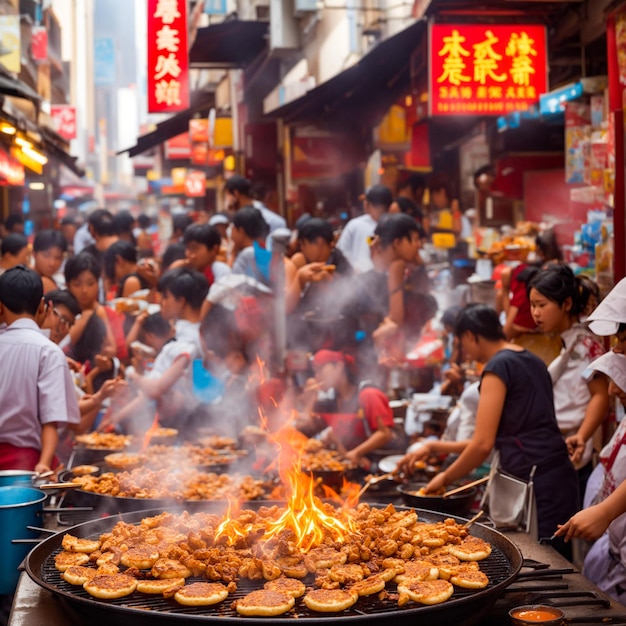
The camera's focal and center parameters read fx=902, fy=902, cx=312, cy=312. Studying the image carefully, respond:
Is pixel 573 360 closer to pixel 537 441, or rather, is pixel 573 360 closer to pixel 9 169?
pixel 537 441

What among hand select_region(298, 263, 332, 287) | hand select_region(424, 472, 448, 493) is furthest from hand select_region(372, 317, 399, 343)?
hand select_region(424, 472, 448, 493)

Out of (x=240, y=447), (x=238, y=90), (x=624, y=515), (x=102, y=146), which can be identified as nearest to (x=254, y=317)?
(x=240, y=447)

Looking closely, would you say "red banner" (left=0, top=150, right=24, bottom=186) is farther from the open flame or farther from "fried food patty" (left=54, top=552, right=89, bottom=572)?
"fried food patty" (left=54, top=552, right=89, bottom=572)

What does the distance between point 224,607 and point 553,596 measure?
1.49 m

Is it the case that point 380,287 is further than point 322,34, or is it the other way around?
point 322,34

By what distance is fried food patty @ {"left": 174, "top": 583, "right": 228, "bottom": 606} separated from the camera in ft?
11.8

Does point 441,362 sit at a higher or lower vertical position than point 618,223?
lower

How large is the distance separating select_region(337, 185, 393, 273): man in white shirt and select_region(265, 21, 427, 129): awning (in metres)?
2.25

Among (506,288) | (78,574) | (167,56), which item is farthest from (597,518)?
(167,56)

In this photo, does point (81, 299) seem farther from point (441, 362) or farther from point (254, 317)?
point (441, 362)

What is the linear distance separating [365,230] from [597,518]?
22.2 ft

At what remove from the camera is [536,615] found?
361cm

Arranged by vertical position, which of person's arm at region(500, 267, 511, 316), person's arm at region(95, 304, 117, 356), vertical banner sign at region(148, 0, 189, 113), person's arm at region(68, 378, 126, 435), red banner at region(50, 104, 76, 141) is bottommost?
person's arm at region(68, 378, 126, 435)

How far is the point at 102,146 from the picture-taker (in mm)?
108688
